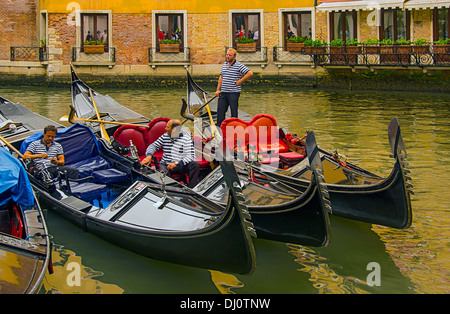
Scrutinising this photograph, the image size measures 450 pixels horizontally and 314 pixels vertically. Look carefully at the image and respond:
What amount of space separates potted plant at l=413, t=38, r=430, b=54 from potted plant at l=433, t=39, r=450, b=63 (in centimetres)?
12

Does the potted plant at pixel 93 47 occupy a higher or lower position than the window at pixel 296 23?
lower

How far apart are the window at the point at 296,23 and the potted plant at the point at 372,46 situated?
161 cm

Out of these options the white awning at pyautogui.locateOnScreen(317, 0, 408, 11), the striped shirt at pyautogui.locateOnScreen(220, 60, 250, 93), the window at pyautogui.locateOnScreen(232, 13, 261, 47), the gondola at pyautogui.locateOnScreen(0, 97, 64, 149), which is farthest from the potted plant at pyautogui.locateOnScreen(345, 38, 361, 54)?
the gondola at pyautogui.locateOnScreen(0, 97, 64, 149)

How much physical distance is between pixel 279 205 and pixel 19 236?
1.17 m

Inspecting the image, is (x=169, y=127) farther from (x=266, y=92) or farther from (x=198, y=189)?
(x=266, y=92)

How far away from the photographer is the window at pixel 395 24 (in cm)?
1105

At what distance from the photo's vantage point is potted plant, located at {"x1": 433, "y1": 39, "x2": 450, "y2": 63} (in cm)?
986

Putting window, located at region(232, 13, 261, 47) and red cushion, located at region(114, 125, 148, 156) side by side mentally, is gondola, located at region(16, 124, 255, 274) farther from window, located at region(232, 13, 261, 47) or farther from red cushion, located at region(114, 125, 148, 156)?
window, located at region(232, 13, 261, 47)

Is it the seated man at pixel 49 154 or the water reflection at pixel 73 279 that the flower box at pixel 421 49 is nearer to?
the seated man at pixel 49 154

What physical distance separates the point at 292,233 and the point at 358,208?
60 cm

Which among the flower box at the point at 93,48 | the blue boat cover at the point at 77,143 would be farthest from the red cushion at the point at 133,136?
the flower box at the point at 93,48

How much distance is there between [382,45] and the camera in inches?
418

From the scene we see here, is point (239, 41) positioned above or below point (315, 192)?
above

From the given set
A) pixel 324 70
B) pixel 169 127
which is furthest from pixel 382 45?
pixel 169 127
